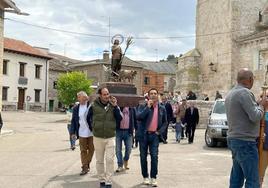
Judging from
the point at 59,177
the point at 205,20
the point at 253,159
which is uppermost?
the point at 205,20

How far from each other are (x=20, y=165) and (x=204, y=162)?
14.7 ft

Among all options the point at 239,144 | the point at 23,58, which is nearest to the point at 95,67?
the point at 23,58

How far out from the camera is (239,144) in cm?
596

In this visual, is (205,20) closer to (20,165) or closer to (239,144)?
(20,165)

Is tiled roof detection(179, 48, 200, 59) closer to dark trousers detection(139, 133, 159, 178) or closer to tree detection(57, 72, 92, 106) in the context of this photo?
tree detection(57, 72, 92, 106)

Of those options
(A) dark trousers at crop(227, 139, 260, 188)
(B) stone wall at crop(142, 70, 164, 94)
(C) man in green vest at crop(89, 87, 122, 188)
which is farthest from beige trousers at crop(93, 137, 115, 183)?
(B) stone wall at crop(142, 70, 164, 94)

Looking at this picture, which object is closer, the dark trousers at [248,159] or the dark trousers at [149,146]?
the dark trousers at [248,159]

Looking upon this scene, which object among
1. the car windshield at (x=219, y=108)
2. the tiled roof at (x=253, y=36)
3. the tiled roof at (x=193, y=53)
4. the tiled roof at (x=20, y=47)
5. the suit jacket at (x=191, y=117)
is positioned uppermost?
the tiled roof at (x=20, y=47)

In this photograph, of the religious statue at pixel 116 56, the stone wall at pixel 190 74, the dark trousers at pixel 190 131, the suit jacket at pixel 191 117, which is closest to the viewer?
the religious statue at pixel 116 56

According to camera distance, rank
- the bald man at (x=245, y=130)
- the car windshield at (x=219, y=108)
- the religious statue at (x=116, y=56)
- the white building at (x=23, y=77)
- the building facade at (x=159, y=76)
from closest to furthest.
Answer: the bald man at (x=245, y=130) < the religious statue at (x=116, y=56) < the car windshield at (x=219, y=108) < the white building at (x=23, y=77) < the building facade at (x=159, y=76)

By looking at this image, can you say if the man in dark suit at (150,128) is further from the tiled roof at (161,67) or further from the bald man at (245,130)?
the tiled roof at (161,67)

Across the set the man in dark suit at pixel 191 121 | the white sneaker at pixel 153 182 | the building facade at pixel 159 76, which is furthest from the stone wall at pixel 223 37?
the building facade at pixel 159 76

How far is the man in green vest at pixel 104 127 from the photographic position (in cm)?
835

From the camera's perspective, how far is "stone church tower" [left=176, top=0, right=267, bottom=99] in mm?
34000
